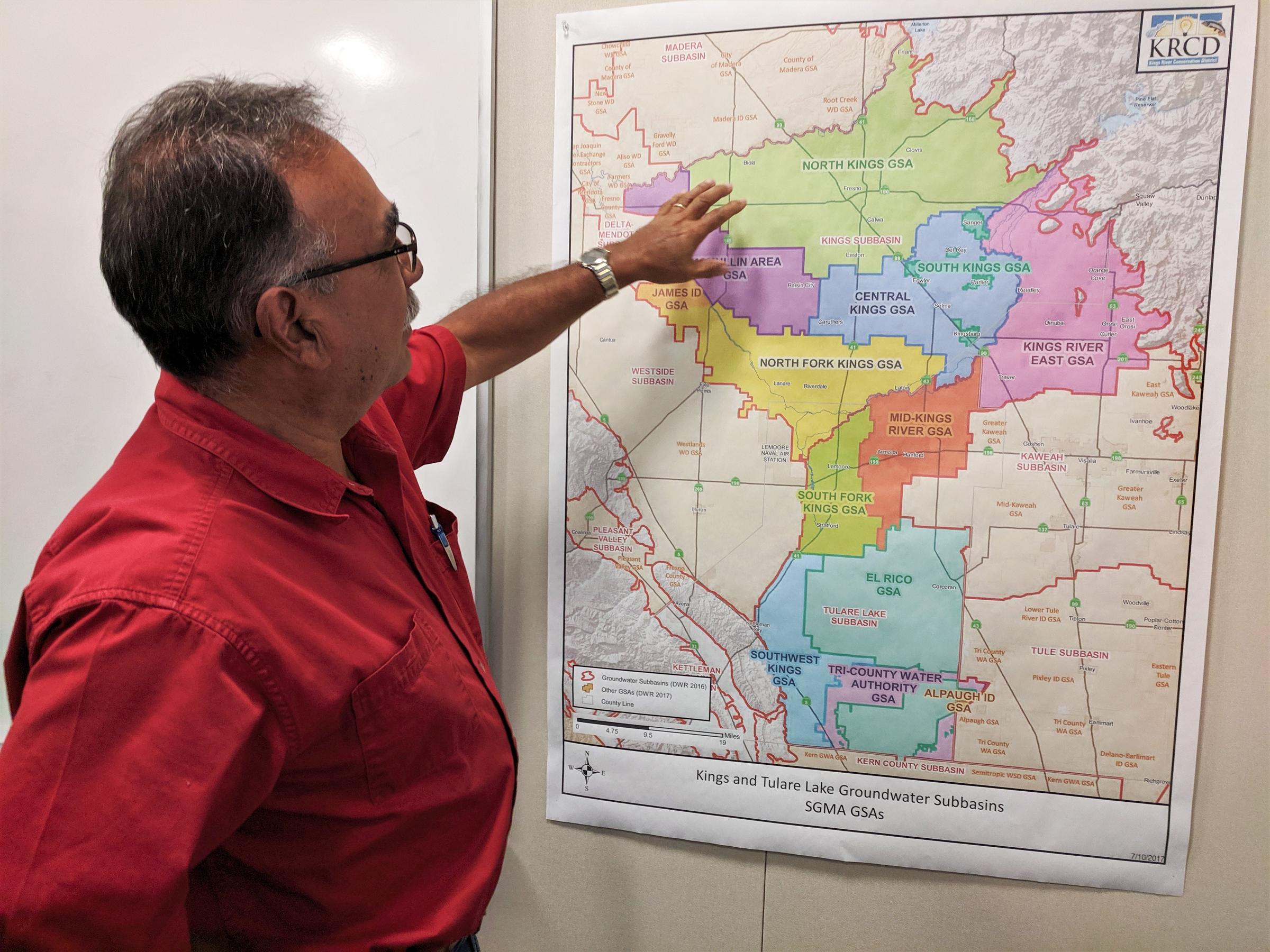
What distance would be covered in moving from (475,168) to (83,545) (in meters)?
0.73

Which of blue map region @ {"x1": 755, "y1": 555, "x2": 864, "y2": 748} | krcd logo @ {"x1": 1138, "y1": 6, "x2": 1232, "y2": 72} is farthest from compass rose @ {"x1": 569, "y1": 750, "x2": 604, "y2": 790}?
krcd logo @ {"x1": 1138, "y1": 6, "x2": 1232, "y2": 72}

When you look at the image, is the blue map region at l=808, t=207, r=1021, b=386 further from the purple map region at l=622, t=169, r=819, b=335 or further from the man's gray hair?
the man's gray hair

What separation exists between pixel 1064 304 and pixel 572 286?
63 centimetres

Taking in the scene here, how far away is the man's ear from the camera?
697 millimetres

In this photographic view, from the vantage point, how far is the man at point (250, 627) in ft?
1.91

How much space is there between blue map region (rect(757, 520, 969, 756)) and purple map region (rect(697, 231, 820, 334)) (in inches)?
12.7

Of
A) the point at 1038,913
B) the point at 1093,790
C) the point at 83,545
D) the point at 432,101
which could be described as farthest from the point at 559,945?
the point at 432,101

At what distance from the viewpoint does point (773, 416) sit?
108cm

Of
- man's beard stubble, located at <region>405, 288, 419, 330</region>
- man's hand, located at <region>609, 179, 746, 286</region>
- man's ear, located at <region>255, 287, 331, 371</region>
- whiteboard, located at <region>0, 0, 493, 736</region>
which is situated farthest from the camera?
whiteboard, located at <region>0, 0, 493, 736</region>

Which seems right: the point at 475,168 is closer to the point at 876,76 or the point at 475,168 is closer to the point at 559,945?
the point at 876,76

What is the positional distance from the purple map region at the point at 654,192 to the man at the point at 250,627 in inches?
15.4

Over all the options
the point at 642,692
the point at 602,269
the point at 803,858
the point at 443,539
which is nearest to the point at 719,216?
the point at 602,269

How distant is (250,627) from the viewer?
63 centimetres

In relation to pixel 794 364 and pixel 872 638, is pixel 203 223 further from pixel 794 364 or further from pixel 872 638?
pixel 872 638
